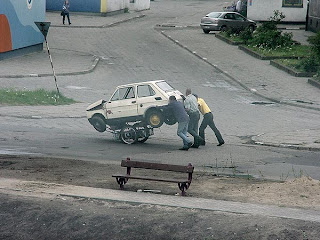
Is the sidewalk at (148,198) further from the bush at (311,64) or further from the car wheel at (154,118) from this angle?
the bush at (311,64)

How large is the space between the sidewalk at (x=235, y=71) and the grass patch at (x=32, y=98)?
1135mm

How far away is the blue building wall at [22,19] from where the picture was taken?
130ft

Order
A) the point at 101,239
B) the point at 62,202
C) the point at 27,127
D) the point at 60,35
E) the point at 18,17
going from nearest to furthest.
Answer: the point at 101,239
the point at 62,202
the point at 27,127
the point at 18,17
the point at 60,35

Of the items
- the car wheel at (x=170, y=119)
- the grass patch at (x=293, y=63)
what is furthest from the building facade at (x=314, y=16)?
the car wheel at (x=170, y=119)

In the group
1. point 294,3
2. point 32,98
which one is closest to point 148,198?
point 32,98

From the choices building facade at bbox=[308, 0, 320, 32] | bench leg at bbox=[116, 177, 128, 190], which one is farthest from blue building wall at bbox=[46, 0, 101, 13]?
bench leg at bbox=[116, 177, 128, 190]

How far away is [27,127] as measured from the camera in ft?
80.9

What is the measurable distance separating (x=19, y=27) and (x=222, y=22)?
19168mm

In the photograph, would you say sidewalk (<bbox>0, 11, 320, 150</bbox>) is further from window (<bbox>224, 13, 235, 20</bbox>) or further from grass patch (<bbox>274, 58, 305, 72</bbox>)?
window (<bbox>224, 13, 235, 20</bbox>)

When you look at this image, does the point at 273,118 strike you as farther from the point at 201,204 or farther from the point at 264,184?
the point at 201,204

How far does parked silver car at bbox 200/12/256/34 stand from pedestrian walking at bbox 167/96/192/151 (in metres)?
33.7

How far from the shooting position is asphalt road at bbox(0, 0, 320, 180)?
20.4 m

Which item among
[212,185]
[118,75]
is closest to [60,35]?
[118,75]

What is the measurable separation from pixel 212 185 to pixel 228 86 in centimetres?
2000
